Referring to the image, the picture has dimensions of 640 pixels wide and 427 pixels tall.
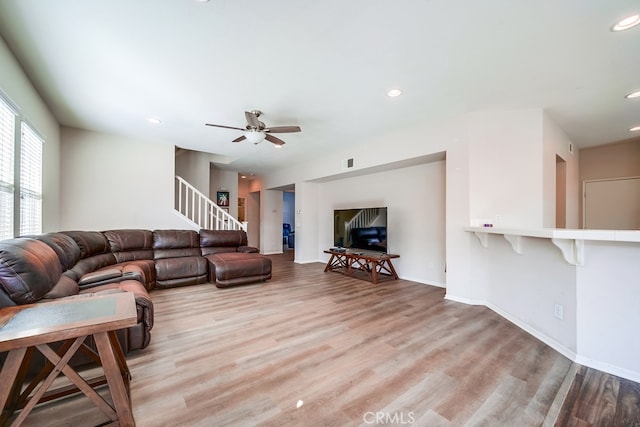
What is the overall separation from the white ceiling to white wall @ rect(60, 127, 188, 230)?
971mm

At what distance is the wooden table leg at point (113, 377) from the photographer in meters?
1.28

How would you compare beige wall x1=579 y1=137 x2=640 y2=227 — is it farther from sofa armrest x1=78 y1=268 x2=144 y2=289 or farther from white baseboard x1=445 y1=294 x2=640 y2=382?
sofa armrest x1=78 y1=268 x2=144 y2=289

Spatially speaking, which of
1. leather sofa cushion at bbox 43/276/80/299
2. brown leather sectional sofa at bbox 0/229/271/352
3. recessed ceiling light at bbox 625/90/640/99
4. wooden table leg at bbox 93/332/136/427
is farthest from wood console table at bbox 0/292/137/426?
recessed ceiling light at bbox 625/90/640/99

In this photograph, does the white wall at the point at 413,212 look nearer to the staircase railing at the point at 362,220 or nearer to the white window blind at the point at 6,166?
the staircase railing at the point at 362,220

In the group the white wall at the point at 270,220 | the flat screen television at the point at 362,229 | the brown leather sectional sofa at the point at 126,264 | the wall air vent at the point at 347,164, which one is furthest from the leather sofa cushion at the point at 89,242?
the white wall at the point at 270,220

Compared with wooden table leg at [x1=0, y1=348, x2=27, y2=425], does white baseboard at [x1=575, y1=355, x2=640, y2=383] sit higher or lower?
lower

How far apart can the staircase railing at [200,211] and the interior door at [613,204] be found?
7131mm

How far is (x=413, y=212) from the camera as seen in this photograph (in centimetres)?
482

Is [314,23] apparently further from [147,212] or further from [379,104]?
[147,212]

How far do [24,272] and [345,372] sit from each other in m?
2.26

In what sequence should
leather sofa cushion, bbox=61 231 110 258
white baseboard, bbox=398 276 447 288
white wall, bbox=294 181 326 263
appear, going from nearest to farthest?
leather sofa cushion, bbox=61 231 110 258 < white baseboard, bbox=398 276 447 288 < white wall, bbox=294 181 326 263

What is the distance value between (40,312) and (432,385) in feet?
7.96

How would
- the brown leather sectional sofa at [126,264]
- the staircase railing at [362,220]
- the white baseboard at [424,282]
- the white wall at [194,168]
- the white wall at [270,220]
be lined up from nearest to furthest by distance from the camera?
the brown leather sectional sofa at [126,264], the white baseboard at [424,282], the staircase railing at [362,220], the white wall at [194,168], the white wall at [270,220]

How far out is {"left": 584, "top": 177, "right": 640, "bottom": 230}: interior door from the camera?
448cm
